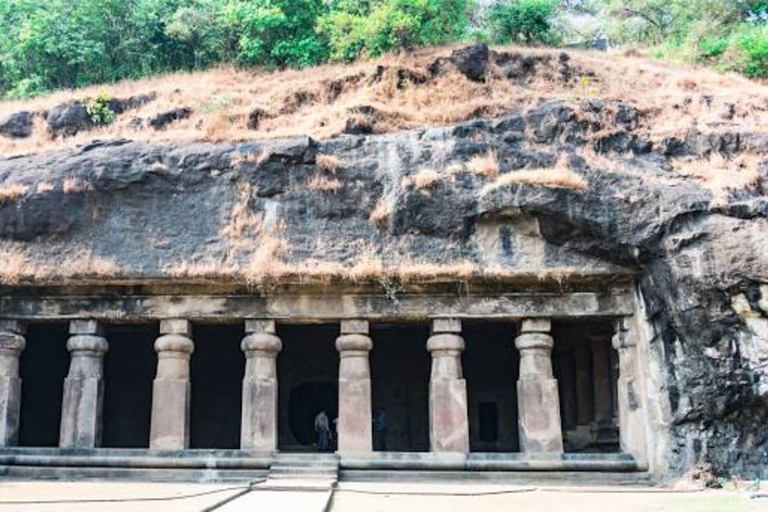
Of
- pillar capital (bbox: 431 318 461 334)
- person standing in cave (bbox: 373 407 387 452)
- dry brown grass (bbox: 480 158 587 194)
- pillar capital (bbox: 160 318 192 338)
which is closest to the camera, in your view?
dry brown grass (bbox: 480 158 587 194)

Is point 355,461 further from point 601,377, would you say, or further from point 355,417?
point 601,377

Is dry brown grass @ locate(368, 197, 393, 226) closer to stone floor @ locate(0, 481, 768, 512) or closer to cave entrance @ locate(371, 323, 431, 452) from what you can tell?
stone floor @ locate(0, 481, 768, 512)

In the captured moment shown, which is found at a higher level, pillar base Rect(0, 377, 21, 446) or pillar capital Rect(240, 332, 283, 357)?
pillar capital Rect(240, 332, 283, 357)

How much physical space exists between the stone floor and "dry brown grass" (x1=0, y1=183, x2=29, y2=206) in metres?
4.58

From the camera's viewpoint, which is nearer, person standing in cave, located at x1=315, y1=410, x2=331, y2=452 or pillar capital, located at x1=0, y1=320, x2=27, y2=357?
pillar capital, located at x1=0, y1=320, x2=27, y2=357

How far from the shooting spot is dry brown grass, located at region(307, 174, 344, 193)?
12.0 meters

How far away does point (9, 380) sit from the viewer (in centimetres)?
1201

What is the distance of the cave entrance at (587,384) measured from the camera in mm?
14000

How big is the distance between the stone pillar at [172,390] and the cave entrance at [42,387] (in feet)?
13.1

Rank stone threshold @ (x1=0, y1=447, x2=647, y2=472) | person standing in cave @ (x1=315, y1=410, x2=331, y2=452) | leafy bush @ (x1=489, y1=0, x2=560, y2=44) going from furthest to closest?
leafy bush @ (x1=489, y1=0, x2=560, y2=44)
person standing in cave @ (x1=315, y1=410, x2=331, y2=452)
stone threshold @ (x1=0, y1=447, x2=647, y2=472)

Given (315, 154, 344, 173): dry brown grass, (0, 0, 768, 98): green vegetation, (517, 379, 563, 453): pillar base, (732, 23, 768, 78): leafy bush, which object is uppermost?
(0, 0, 768, 98): green vegetation

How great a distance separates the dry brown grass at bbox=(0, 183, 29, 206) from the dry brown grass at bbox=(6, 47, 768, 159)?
5.79 feet

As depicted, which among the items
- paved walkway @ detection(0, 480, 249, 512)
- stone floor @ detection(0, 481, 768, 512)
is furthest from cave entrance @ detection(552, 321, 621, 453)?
paved walkway @ detection(0, 480, 249, 512)

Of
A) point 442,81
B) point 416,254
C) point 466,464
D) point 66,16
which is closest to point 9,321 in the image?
point 416,254
